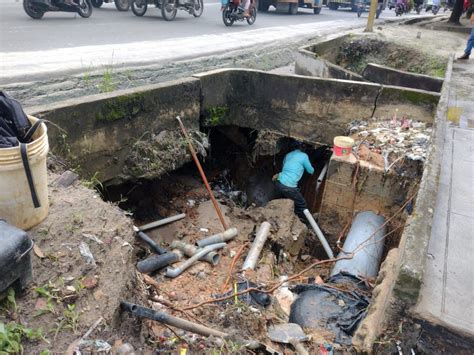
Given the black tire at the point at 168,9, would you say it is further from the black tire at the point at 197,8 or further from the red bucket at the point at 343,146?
the red bucket at the point at 343,146

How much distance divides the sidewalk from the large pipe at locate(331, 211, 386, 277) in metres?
1.54

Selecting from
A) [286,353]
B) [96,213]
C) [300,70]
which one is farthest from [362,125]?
[96,213]

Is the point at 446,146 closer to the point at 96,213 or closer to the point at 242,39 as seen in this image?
the point at 96,213

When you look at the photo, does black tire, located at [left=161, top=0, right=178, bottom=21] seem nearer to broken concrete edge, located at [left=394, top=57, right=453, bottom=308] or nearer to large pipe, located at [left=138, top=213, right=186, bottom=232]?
large pipe, located at [left=138, top=213, right=186, bottom=232]

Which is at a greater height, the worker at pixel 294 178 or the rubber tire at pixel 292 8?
the rubber tire at pixel 292 8

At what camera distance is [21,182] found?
2785 millimetres

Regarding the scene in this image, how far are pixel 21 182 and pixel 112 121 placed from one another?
2791 millimetres

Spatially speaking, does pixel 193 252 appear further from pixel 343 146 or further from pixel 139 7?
pixel 139 7

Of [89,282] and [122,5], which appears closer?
[89,282]

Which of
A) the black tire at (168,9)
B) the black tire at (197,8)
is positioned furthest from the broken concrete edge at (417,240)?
the black tire at (197,8)

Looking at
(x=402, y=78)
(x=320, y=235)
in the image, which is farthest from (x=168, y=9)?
(x=320, y=235)

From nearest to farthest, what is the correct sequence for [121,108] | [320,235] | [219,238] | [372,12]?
[121,108] < [219,238] < [320,235] < [372,12]

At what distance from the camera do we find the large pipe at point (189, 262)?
15.4ft

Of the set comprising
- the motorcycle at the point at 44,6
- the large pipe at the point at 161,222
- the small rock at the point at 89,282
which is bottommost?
the large pipe at the point at 161,222
